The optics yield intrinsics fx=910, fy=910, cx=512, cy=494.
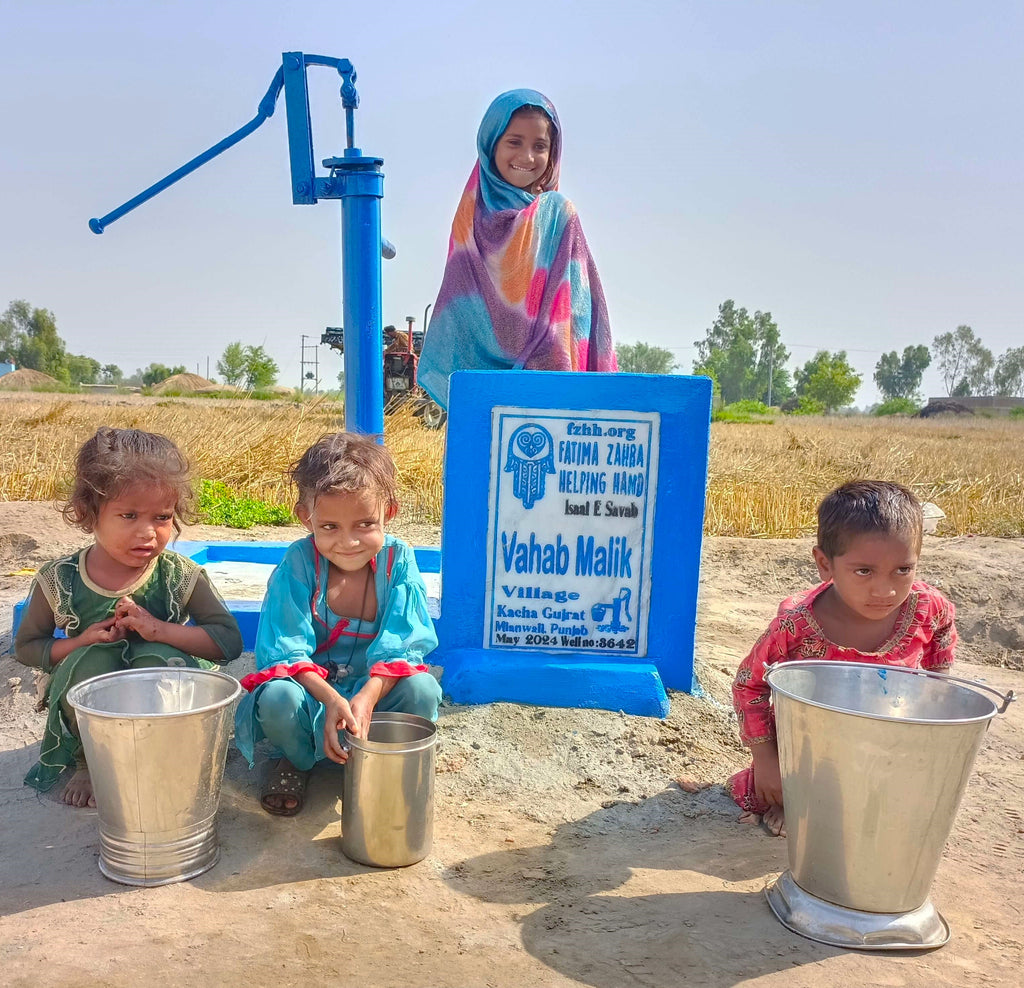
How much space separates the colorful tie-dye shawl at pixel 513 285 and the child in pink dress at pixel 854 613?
137cm

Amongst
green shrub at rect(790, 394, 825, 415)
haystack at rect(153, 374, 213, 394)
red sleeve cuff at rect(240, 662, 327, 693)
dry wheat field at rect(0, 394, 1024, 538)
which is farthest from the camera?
green shrub at rect(790, 394, 825, 415)

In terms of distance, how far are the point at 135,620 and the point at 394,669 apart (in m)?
0.69

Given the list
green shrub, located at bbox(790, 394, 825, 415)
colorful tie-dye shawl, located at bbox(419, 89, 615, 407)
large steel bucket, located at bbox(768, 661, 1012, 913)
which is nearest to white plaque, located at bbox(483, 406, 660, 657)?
colorful tie-dye shawl, located at bbox(419, 89, 615, 407)

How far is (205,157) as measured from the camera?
4.34m

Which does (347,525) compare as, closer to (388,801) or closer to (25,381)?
(388,801)

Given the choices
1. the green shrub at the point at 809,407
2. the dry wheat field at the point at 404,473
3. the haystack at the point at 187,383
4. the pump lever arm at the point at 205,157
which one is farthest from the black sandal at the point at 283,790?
the green shrub at the point at 809,407

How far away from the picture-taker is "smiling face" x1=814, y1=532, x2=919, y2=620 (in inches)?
86.0

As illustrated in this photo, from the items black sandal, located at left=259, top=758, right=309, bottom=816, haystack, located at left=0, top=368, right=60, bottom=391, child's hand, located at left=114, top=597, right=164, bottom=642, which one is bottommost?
haystack, located at left=0, top=368, right=60, bottom=391

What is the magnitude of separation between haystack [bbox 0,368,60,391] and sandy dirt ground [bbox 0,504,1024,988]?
5344 cm

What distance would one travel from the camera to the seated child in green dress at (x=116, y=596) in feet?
7.78

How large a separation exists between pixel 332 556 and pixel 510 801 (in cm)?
85

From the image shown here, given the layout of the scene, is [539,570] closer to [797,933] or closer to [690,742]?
[690,742]

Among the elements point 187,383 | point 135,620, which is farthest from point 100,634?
point 187,383

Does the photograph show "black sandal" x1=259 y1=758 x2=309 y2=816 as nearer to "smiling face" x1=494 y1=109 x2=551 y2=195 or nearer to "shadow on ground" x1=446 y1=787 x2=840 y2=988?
"shadow on ground" x1=446 y1=787 x2=840 y2=988
